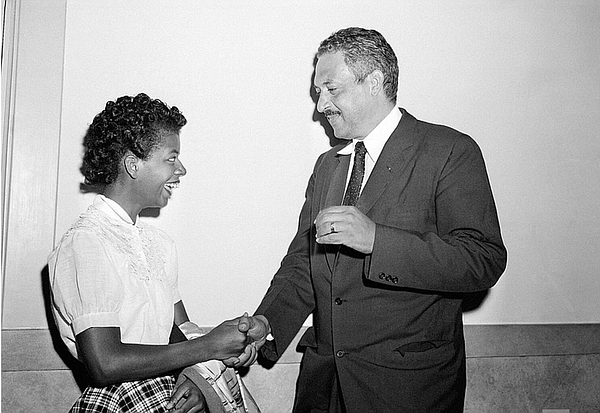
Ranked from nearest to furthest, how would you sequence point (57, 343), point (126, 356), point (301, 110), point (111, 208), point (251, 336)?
point (126, 356)
point (111, 208)
point (251, 336)
point (57, 343)
point (301, 110)

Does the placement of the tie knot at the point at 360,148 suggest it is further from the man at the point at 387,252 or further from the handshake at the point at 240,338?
the handshake at the point at 240,338

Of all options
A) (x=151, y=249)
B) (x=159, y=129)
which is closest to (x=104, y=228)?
(x=151, y=249)

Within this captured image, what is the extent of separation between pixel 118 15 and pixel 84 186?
25.1 inches

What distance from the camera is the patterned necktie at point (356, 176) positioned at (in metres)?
2.18

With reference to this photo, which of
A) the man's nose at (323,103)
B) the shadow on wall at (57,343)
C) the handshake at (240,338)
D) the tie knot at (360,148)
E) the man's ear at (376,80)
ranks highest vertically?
Answer: the man's ear at (376,80)

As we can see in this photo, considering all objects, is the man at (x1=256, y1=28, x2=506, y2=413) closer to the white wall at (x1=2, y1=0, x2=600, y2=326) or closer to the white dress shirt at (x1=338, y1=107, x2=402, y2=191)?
the white dress shirt at (x1=338, y1=107, x2=402, y2=191)

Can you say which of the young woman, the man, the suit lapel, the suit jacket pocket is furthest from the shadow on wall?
the suit jacket pocket

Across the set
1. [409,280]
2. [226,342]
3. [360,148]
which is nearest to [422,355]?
[409,280]

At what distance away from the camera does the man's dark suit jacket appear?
196 centimetres

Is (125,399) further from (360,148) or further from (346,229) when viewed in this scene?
(360,148)

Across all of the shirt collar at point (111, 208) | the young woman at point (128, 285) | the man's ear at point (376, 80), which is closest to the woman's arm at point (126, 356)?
the young woman at point (128, 285)

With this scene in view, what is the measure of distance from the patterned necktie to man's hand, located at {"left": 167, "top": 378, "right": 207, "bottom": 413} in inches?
29.5

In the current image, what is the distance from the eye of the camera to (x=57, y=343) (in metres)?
2.34

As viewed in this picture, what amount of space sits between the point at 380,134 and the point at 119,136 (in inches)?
33.1
